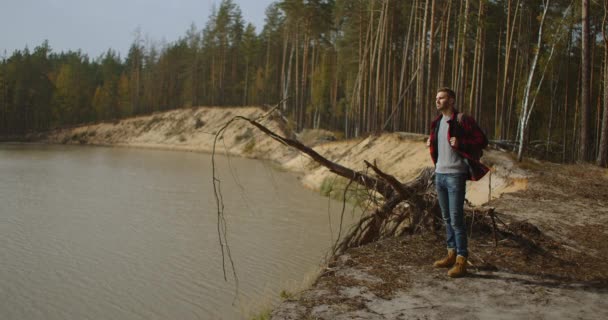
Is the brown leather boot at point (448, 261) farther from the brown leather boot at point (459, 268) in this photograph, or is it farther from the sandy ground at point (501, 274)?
the brown leather boot at point (459, 268)

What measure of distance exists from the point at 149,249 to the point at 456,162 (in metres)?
6.12

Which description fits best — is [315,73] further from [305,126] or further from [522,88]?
[522,88]

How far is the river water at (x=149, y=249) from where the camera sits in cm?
589

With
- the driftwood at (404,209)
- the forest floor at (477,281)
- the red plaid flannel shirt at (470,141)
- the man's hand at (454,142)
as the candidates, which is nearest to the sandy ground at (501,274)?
the forest floor at (477,281)

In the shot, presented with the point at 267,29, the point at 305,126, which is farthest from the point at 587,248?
the point at 267,29

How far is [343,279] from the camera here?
4488 mm

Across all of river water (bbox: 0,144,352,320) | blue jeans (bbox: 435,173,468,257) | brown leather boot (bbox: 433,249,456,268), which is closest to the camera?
blue jeans (bbox: 435,173,468,257)

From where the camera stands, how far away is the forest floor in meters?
3.68

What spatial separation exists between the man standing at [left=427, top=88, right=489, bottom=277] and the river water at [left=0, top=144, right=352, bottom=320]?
8.45 ft

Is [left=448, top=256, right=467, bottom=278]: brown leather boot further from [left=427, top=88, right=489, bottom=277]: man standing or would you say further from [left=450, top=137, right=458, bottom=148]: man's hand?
[left=450, top=137, right=458, bottom=148]: man's hand

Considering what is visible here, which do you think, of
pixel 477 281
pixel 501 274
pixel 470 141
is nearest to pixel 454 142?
pixel 470 141

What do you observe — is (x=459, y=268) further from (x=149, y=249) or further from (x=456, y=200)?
(x=149, y=249)

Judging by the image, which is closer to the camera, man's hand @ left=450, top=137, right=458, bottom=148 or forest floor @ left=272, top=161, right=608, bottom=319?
forest floor @ left=272, top=161, right=608, bottom=319

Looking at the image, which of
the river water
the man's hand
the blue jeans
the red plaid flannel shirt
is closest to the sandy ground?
the blue jeans
